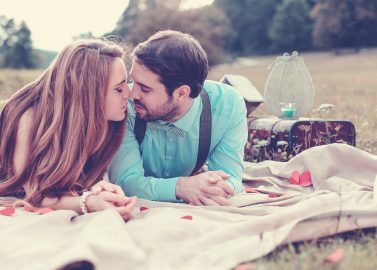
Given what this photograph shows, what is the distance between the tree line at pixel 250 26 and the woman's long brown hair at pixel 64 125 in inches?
1100

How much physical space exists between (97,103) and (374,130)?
3880 mm

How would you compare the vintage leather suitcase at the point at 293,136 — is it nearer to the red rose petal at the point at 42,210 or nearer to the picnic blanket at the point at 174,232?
the picnic blanket at the point at 174,232

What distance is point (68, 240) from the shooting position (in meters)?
2.93

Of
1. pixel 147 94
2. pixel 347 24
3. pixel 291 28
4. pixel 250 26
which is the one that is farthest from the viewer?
pixel 250 26

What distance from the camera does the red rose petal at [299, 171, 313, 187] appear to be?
450 centimetres

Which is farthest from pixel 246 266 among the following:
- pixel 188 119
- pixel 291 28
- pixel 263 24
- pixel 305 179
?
pixel 263 24

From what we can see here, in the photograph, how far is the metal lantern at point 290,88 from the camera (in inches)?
255

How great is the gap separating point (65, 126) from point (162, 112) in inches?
25.4

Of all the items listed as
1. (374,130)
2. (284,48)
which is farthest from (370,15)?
(374,130)

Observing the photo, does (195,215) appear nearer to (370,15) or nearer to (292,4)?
(370,15)

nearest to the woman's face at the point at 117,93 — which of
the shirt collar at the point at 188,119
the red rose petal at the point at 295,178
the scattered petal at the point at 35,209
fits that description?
the shirt collar at the point at 188,119

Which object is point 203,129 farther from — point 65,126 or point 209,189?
point 65,126

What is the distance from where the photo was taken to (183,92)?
4113mm

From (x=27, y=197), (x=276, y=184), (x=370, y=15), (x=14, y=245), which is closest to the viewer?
(x=14, y=245)
